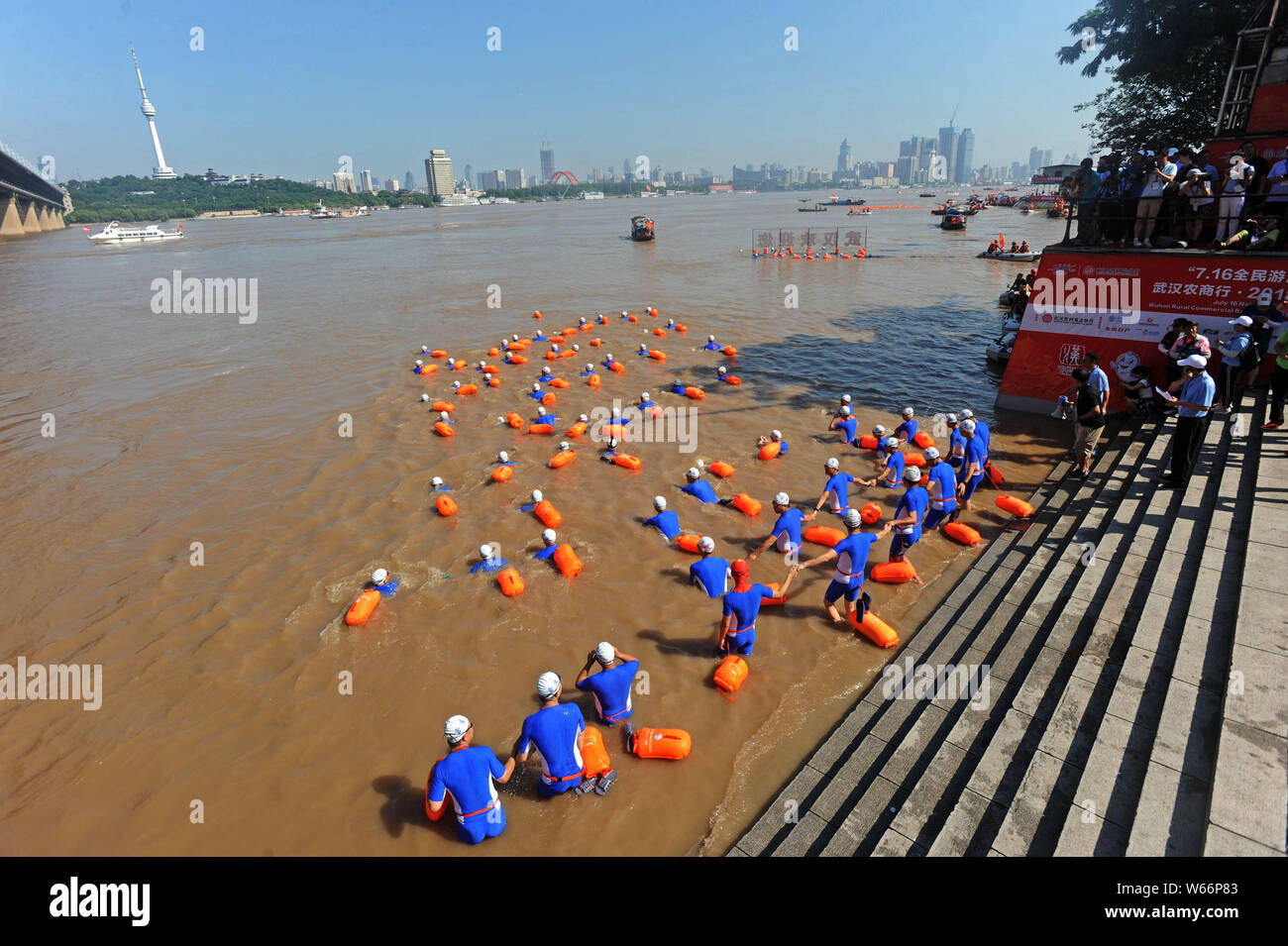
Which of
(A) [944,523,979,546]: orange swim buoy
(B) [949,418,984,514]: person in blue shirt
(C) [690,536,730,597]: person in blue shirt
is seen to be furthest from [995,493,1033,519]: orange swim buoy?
(C) [690,536,730,597]: person in blue shirt

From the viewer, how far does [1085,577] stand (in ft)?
24.3

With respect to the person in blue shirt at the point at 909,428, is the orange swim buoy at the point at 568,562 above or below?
below

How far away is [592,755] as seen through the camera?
5906 millimetres

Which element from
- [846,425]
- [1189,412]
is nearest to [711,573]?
[1189,412]

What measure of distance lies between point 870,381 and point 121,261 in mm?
70950

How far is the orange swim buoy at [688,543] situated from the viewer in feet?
32.9

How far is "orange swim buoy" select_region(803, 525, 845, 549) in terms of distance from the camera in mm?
9969

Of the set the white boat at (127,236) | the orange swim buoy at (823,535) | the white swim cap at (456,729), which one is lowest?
the orange swim buoy at (823,535)

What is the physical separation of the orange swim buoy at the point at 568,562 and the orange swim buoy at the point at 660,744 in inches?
139

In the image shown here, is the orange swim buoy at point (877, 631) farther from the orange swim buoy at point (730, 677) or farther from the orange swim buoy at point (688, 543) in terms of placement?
the orange swim buoy at point (688, 543)

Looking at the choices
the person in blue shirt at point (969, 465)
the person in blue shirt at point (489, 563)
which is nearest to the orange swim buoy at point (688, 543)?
the person in blue shirt at point (489, 563)
